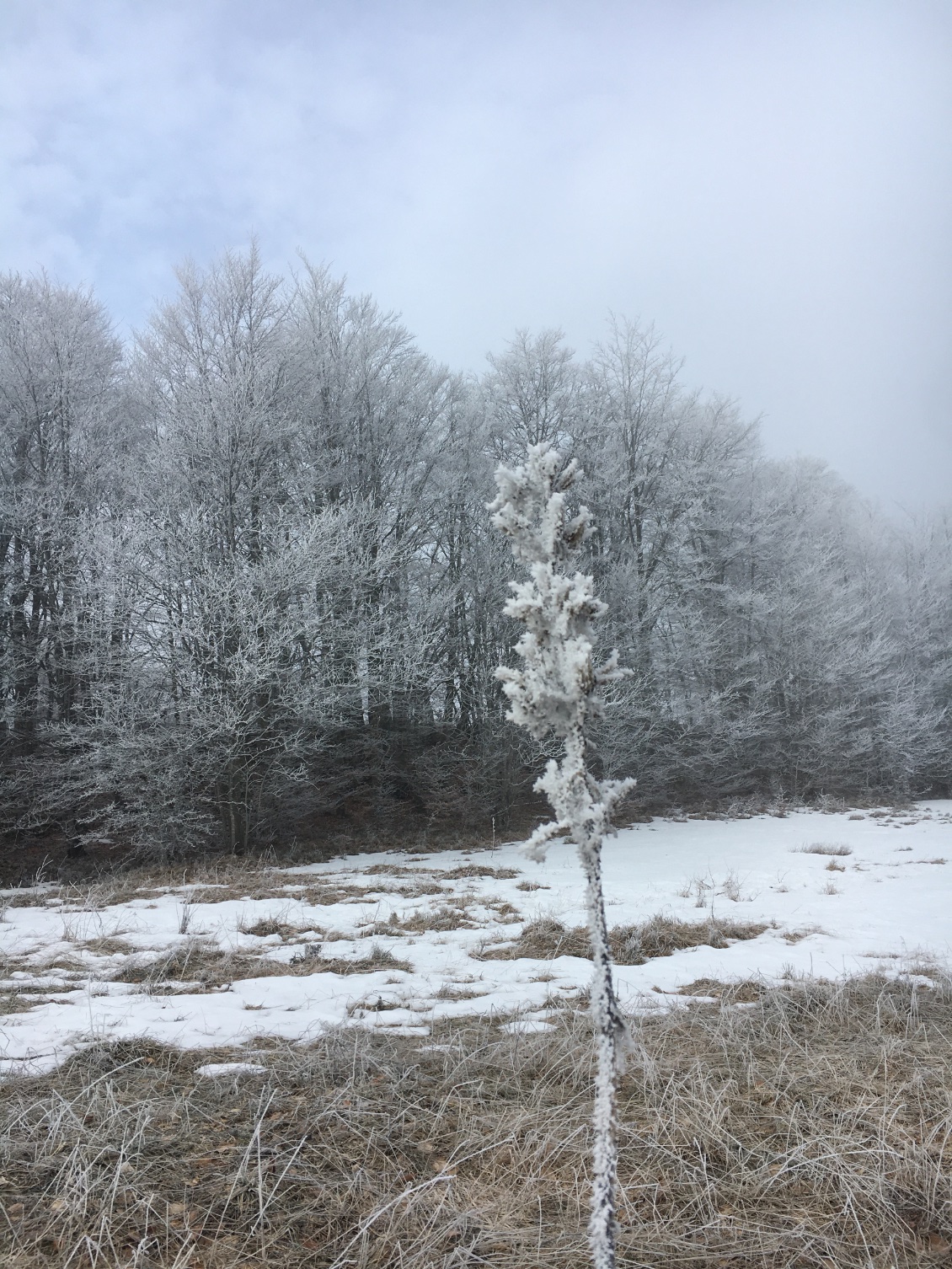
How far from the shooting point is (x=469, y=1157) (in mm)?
2398

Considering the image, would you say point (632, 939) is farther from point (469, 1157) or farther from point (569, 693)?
point (569, 693)

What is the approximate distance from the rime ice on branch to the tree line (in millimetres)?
5365

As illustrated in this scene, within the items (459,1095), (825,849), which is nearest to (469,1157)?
(459,1095)

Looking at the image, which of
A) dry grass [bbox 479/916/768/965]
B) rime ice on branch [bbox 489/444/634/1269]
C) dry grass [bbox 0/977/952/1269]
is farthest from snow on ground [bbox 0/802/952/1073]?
rime ice on branch [bbox 489/444/634/1269]

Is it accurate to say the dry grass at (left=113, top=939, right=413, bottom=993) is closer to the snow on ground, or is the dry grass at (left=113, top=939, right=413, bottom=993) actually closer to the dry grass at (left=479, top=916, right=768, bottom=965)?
the snow on ground

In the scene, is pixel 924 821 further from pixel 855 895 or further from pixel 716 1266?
pixel 716 1266

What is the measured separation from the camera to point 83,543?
10.3 metres

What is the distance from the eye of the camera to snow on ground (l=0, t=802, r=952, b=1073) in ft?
12.3

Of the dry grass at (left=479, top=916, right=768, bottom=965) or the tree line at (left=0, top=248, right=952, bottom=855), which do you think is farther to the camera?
the tree line at (left=0, top=248, right=952, bottom=855)

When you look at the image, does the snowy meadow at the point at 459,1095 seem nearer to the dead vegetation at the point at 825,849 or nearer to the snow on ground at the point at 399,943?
the snow on ground at the point at 399,943

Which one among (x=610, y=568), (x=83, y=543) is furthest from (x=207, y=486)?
(x=610, y=568)

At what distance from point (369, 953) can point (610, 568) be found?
11904 millimetres

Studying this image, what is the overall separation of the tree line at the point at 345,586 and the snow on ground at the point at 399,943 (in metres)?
2.66

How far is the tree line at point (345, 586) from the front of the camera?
412 inches
